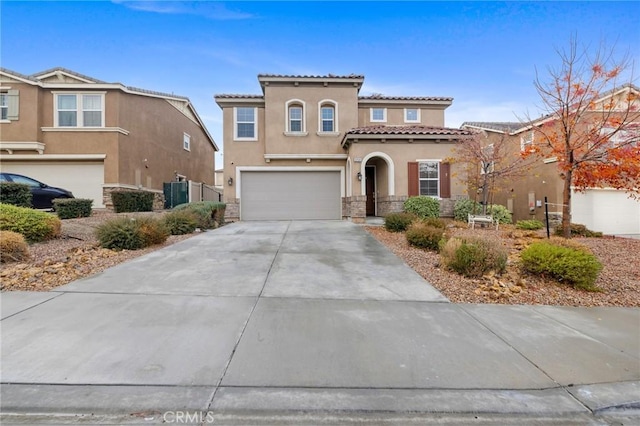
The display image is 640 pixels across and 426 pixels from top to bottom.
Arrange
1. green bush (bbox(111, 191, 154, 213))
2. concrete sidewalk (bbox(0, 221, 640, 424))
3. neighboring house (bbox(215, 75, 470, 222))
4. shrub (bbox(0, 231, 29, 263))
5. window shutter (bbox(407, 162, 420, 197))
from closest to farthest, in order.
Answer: concrete sidewalk (bbox(0, 221, 640, 424)) < shrub (bbox(0, 231, 29, 263)) < window shutter (bbox(407, 162, 420, 197)) < green bush (bbox(111, 191, 154, 213)) < neighboring house (bbox(215, 75, 470, 222))

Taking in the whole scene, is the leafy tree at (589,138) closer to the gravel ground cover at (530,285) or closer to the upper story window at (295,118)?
the gravel ground cover at (530,285)

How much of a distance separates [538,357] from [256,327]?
3063 millimetres

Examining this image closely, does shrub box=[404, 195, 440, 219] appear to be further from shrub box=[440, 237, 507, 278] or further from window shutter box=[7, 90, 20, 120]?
window shutter box=[7, 90, 20, 120]

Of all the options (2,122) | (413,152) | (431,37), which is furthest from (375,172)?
(2,122)

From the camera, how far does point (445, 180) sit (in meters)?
13.6

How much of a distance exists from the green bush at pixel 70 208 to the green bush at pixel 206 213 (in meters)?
3.37

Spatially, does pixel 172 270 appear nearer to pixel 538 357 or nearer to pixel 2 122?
pixel 538 357

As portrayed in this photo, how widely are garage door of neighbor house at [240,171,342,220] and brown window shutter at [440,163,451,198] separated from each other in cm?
509

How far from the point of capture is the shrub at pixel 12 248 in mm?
6023

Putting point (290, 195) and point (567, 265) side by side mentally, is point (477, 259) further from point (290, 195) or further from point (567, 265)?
point (290, 195)

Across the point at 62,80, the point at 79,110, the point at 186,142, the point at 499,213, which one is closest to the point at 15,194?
the point at 79,110

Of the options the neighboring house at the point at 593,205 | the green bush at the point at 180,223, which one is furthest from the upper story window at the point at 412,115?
the green bush at the point at 180,223

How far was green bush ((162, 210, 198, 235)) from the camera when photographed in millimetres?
10328

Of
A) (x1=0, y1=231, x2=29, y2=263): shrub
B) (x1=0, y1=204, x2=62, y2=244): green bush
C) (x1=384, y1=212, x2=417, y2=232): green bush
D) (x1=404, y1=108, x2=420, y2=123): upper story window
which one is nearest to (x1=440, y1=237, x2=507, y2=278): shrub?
(x1=384, y1=212, x2=417, y2=232): green bush
